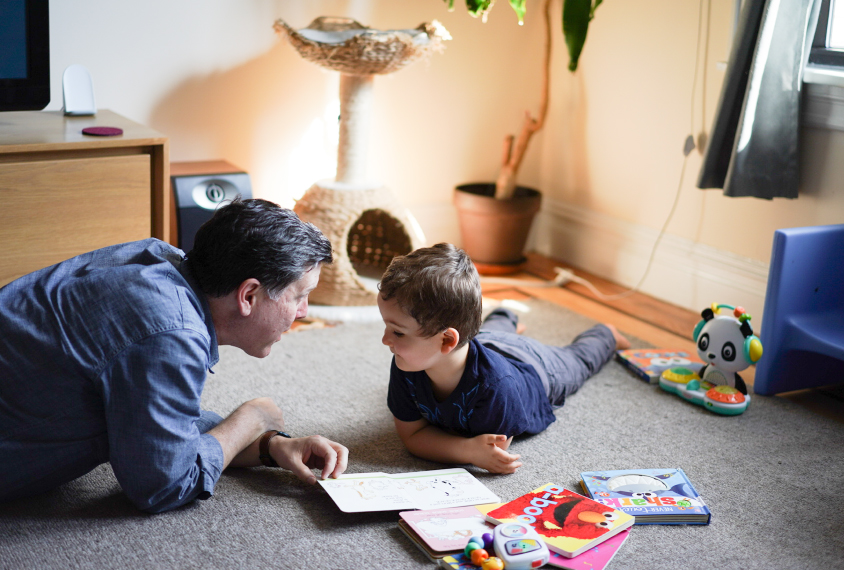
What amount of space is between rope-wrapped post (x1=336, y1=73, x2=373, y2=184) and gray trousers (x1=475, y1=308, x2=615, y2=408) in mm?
744

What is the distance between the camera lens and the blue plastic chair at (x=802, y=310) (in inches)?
72.7

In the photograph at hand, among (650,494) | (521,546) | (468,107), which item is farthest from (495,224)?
(521,546)

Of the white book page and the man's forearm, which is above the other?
the man's forearm

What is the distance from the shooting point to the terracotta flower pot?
2.88 metres

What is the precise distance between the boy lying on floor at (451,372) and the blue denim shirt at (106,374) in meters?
0.37

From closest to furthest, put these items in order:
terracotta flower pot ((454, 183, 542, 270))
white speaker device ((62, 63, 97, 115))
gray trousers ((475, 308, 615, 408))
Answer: gray trousers ((475, 308, 615, 408)) → white speaker device ((62, 63, 97, 115)) → terracotta flower pot ((454, 183, 542, 270))

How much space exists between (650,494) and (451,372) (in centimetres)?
42

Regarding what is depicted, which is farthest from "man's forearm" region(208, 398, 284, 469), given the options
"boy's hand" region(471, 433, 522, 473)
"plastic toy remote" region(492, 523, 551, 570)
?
"plastic toy remote" region(492, 523, 551, 570)

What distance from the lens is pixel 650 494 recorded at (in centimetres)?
142

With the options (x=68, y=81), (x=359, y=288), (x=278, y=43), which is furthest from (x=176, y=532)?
(x=278, y=43)

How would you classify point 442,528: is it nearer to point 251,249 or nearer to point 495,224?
point 251,249

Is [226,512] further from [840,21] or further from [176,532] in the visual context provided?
[840,21]

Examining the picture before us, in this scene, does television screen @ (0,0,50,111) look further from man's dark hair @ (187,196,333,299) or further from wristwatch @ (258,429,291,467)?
wristwatch @ (258,429,291,467)

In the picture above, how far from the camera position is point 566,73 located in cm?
305
